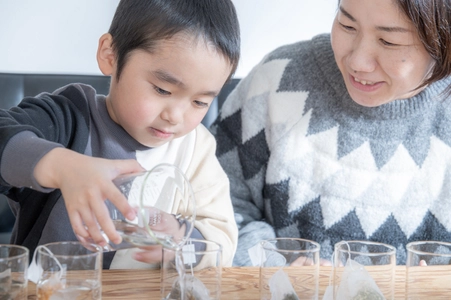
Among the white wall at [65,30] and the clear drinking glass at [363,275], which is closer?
the clear drinking glass at [363,275]

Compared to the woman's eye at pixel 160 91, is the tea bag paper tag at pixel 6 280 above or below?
below

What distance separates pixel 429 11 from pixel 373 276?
0.70 m

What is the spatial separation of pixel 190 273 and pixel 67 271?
0.50 feet

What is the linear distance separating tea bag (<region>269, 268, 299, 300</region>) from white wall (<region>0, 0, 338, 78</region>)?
169 cm

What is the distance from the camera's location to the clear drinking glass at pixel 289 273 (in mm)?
839

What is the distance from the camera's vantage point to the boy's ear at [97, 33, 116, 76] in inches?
48.3

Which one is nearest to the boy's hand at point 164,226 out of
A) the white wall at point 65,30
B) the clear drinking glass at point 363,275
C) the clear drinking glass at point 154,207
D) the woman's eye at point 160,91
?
the clear drinking glass at point 154,207

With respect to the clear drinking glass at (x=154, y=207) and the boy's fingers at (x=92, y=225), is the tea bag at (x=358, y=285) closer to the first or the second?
the clear drinking glass at (x=154, y=207)

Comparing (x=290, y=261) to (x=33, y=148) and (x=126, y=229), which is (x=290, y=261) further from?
(x=33, y=148)

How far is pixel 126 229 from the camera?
798 millimetres

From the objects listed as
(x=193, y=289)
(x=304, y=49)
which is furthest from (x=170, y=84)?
(x=304, y=49)

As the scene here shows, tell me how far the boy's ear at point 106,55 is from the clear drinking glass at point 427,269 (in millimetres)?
649

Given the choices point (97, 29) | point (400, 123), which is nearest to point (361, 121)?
point (400, 123)

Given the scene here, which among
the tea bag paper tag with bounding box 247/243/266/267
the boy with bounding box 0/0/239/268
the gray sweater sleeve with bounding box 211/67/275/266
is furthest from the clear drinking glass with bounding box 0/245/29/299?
the gray sweater sleeve with bounding box 211/67/275/266
